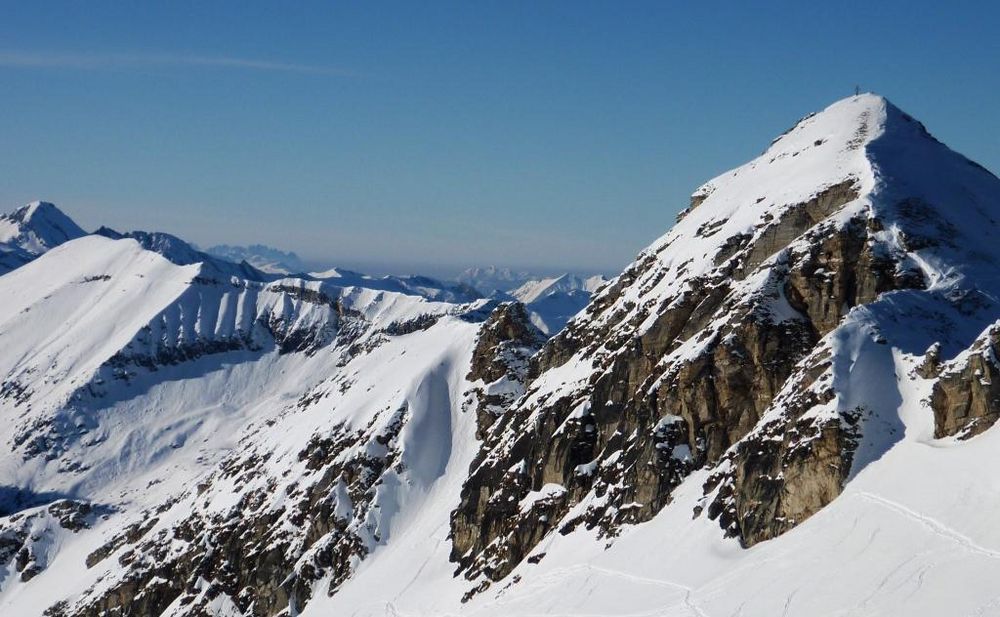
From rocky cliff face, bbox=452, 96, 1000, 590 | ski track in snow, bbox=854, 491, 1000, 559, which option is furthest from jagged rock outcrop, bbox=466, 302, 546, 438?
ski track in snow, bbox=854, 491, 1000, 559

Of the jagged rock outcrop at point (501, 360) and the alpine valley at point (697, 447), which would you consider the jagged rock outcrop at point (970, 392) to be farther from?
the jagged rock outcrop at point (501, 360)

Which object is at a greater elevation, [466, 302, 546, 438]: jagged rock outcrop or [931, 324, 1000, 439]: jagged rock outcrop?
[931, 324, 1000, 439]: jagged rock outcrop

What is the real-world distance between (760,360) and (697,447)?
8079mm

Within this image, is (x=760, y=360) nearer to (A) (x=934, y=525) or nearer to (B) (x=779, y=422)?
(B) (x=779, y=422)

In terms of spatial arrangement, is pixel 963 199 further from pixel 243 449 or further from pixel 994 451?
pixel 243 449

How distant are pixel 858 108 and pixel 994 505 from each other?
64568 millimetres

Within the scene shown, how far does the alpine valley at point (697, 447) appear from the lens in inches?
2335

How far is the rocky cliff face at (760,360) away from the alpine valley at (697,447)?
21 centimetres

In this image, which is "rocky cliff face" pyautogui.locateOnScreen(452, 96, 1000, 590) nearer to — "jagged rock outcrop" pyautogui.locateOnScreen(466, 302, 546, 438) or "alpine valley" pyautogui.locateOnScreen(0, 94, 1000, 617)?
"alpine valley" pyautogui.locateOnScreen(0, 94, 1000, 617)

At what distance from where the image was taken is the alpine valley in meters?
59.3

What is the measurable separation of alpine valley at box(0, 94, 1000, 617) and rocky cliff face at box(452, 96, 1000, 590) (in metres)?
0.21

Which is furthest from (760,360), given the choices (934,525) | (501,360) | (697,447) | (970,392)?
(501,360)

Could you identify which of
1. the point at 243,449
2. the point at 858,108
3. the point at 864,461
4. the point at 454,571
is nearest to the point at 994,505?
the point at 864,461

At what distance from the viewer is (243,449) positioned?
518 feet
